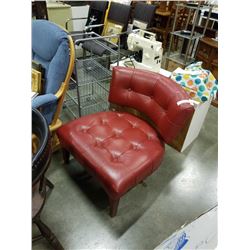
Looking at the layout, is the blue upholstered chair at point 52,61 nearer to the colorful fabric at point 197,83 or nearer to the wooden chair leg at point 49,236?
the wooden chair leg at point 49,236

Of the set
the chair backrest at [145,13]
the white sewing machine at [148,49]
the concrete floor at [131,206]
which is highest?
the chair backrest at [145,13]

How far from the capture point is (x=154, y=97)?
152cm

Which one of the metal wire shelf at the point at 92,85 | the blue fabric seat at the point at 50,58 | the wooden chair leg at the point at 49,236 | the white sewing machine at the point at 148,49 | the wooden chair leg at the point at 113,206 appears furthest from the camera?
the metal wire shelf at the point at 92,85

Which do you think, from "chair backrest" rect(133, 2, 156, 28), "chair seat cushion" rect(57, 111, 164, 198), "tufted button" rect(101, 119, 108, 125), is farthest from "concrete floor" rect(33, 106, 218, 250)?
"chair backrest" rect(133, 2, 156, 28)

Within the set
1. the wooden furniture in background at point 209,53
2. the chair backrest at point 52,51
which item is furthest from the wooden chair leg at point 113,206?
the wooden furniture in background at point 209,53

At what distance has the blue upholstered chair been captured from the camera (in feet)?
4.72

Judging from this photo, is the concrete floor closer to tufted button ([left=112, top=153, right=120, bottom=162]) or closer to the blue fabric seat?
tufted button ([left=112, top=153, right=120, bottom=162])

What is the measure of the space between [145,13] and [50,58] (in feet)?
5.72

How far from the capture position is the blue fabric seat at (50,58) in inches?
56.6

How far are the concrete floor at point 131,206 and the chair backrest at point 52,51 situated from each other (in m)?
0.67

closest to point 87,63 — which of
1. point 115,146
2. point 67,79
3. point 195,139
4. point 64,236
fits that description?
point 67,79

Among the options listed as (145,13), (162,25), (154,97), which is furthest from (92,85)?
(162,25)
